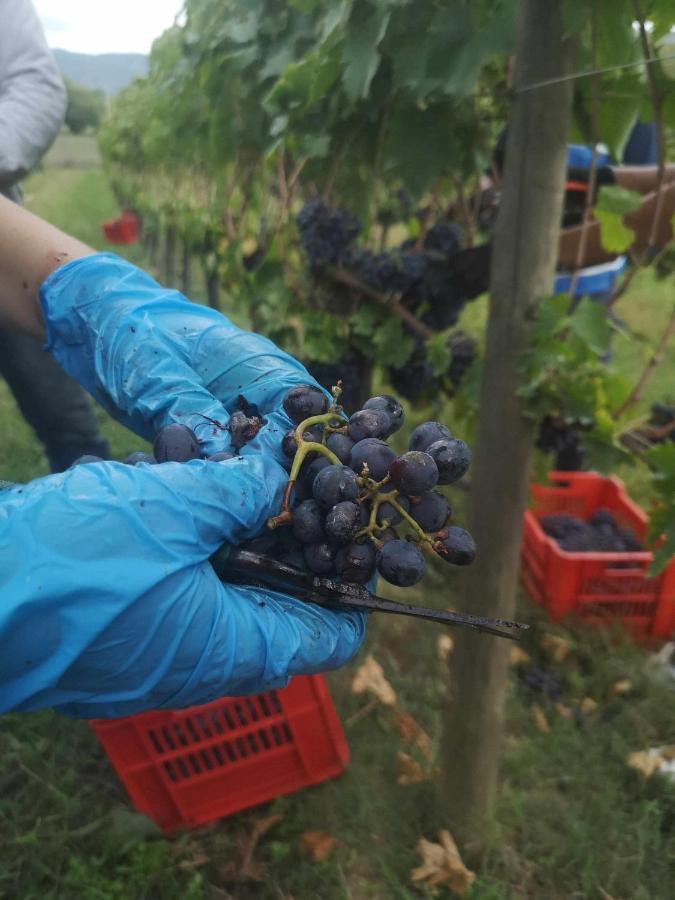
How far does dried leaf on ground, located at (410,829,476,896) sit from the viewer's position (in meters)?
1.88

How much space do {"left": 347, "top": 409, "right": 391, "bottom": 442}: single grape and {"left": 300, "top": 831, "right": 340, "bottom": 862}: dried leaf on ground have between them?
5.16ft

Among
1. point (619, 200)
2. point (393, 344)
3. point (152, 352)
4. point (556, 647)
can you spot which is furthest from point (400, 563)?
point (556, 647)

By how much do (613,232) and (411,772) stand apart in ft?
5.87

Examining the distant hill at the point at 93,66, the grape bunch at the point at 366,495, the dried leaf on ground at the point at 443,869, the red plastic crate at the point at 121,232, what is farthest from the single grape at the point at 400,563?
the distant hill at the point at 93,66

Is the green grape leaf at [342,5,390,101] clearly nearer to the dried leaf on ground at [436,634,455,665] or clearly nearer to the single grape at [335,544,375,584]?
the single grape at [335,544,375,584]

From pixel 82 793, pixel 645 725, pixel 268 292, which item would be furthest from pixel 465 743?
pixel 268 292

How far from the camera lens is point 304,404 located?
105cm

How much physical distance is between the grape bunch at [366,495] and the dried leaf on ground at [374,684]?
1.62 m

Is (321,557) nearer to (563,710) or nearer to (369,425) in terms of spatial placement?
(369,425)

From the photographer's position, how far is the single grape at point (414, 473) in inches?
35.5

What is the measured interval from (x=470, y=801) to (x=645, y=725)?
0.82 m

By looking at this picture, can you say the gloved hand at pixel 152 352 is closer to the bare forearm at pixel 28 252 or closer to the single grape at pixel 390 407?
the bare forearm at pixel 28 252

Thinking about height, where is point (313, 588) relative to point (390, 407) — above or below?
below

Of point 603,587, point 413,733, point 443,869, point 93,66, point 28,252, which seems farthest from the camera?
point 93,66
